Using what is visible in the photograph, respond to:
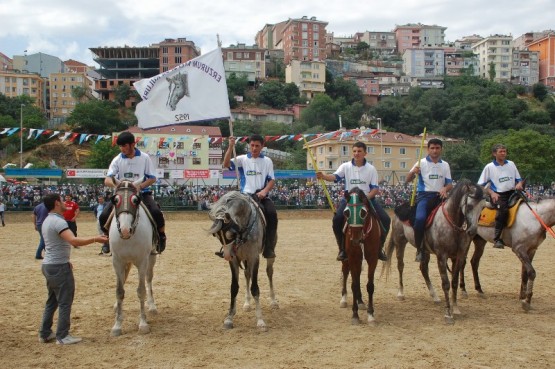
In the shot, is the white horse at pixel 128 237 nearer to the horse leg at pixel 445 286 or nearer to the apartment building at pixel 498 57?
the horse leg at pixel 445 286

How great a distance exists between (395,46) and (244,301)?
19318 centimetres

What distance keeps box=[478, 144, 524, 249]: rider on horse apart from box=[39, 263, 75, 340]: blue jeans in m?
7.69

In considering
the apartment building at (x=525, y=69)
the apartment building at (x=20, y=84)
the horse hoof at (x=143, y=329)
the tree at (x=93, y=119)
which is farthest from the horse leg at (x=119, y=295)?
the apartment building at (x=525, y=69)

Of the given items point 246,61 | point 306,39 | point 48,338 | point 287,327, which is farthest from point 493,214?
point 306,39

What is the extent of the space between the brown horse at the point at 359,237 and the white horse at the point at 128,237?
10.2 feet

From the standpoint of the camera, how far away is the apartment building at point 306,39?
15175cm

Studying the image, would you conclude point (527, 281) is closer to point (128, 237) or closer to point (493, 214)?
point (493, 214)

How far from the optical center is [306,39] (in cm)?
15275

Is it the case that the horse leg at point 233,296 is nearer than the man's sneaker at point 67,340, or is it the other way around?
the man's sneaker at point 67,340

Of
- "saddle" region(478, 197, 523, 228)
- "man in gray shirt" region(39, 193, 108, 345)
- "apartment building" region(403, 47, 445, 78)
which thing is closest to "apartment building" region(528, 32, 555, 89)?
"apartment building" region(403, 47, 445, 78)

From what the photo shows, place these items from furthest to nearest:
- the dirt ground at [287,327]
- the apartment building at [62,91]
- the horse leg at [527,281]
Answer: the apartment building at [62,91], the horse leg at [527,281], the dirt ground at [287,327]

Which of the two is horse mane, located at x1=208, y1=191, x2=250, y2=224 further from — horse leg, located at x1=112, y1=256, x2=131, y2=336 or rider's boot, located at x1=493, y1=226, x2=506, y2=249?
rider's boot, located at x1=493, y1=226, x2=506, y2=249

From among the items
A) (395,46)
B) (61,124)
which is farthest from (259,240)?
(395,46)

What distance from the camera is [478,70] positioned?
Result: 542 feet
